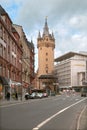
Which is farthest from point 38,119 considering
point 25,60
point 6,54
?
point 25,60

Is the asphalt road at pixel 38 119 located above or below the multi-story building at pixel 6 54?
below

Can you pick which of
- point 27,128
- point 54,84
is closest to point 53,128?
point 27,128

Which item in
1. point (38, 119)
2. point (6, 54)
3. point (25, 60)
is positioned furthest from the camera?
point (25, 60)

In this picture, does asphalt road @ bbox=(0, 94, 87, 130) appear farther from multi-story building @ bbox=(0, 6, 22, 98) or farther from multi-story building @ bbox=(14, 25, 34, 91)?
multi-story building @ bbox=(14, 25, 34, 91)

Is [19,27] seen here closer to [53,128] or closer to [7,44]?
[7,44]

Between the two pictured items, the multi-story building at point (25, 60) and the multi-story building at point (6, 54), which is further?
the multi-story building at point (25, 60)

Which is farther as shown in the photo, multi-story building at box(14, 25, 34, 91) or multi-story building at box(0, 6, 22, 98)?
multi-story building at box(14, 25, 34, 91)

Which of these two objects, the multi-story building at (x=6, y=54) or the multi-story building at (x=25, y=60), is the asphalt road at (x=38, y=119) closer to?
the multi-story building at (x=6, y=54)

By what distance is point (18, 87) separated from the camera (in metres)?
96.3

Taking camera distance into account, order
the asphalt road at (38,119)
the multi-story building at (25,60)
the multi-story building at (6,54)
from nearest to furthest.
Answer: the asphalt road at (38,119) < the multi-story building at (6,54) < the multi-story building at (25,60)

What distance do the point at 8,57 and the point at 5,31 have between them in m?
6.02

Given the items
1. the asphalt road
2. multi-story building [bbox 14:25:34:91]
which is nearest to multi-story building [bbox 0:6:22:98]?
multi-story building [bbox 14:25:34:91]

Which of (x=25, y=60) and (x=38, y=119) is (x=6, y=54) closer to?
(x=25, y=60)

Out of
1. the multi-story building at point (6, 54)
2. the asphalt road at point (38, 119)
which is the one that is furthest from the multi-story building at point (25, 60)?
the asphalt road at point (38, 119)
